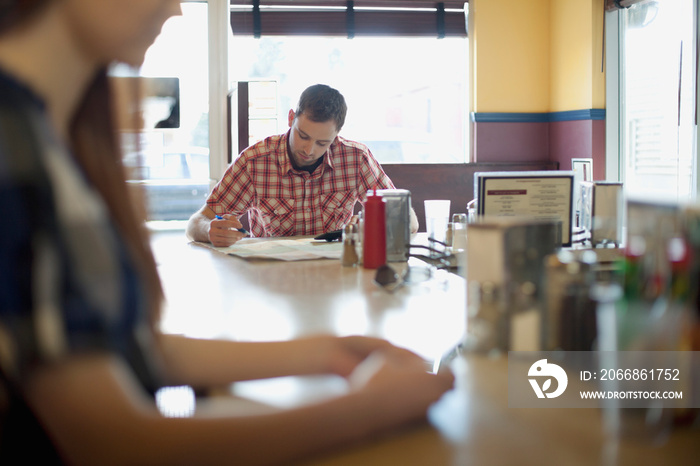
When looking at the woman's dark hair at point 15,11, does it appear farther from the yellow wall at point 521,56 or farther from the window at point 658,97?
the yellow wall at point 521,56

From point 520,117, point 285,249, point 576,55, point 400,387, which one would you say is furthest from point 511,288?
point 520,117

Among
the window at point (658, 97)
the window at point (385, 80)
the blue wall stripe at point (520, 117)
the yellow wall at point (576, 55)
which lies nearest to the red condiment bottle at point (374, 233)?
the window at point (658, 97)

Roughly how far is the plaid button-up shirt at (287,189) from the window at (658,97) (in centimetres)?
182

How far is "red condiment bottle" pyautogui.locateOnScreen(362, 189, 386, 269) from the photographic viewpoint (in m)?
1.89

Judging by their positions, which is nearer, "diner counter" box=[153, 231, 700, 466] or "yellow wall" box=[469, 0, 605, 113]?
"diner counter" box=[153, 231, 700, 466]

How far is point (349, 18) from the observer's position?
4797 mm

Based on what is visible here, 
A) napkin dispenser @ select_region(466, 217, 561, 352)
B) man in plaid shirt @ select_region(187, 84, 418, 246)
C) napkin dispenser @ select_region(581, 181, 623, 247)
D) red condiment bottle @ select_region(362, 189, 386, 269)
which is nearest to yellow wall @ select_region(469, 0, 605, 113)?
man in plaid shirt @ select_region(187, 84, 418, 246)

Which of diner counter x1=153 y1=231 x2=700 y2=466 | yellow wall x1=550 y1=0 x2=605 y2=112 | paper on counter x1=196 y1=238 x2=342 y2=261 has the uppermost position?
yellow wall x1=550 y1=0 x2=605 y2=112

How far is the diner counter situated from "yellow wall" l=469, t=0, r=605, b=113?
10.5 ft

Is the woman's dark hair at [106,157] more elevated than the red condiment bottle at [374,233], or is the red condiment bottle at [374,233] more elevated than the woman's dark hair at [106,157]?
the woman's dark hair at [106,157]

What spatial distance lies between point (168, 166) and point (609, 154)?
121 inches

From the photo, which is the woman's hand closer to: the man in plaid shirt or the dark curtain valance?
the man in plaid shirt

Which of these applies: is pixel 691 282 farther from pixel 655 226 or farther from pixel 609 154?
pixel 609 154

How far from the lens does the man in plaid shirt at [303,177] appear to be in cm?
281
